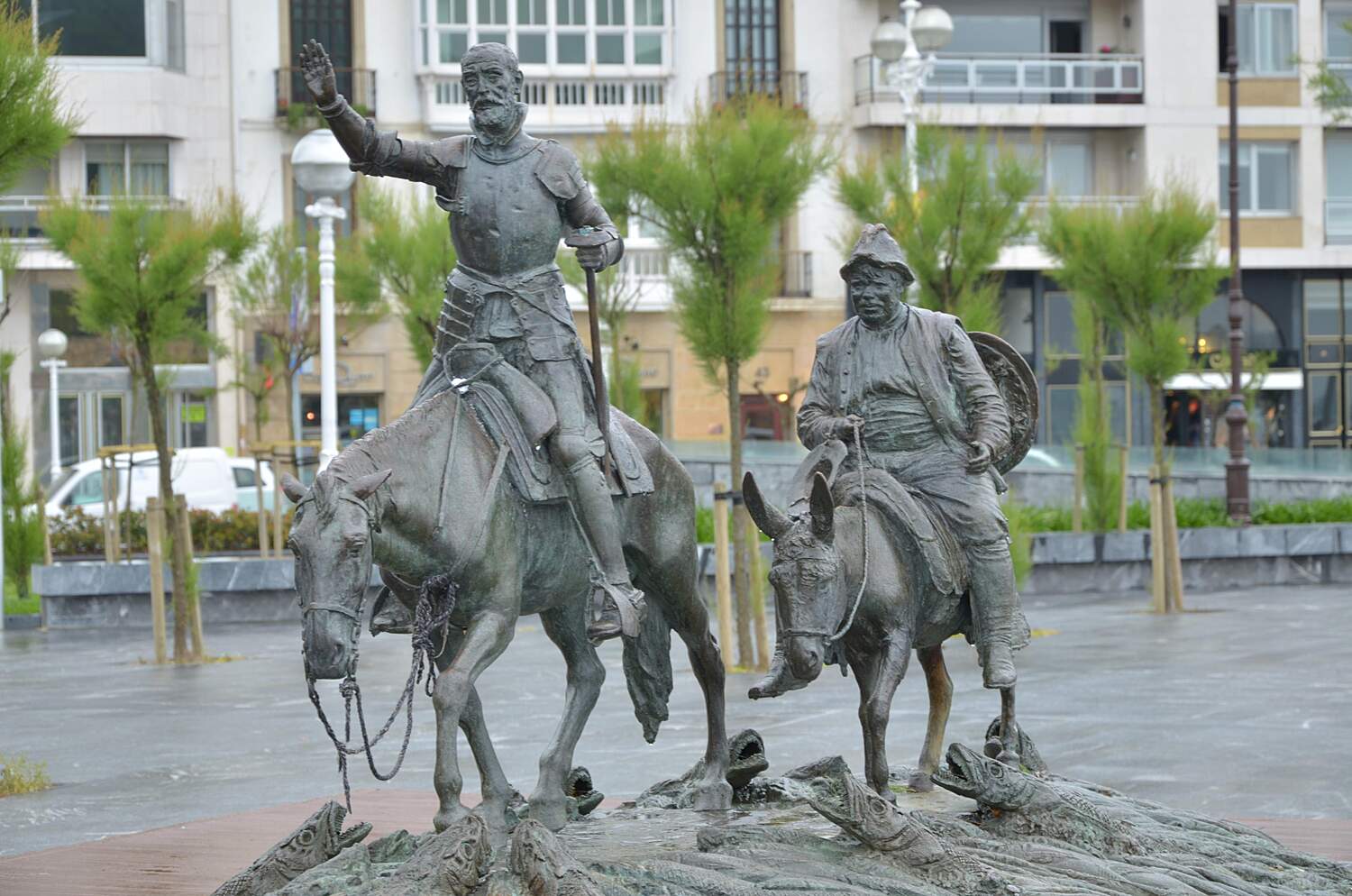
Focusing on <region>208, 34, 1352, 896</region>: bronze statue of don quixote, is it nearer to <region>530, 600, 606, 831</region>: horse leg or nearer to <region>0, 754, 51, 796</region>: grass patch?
<region>530, 600, 606, 831</region>: horse leg

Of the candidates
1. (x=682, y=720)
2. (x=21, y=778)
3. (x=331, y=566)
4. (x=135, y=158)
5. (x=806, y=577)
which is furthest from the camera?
(x=135, y=158)

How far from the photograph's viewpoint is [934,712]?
8.16 m

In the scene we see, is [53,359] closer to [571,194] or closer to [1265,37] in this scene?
[1265,37]

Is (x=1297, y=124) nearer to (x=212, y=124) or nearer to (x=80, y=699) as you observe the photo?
(x=212, y=124)

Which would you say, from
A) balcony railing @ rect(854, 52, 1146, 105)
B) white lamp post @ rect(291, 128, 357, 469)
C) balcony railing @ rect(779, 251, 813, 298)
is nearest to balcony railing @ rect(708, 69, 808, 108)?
balcony railing @ rect(854, 52, 1146, 105)

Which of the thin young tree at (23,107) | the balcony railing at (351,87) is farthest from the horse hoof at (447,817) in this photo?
the balcony railing at (351,87)

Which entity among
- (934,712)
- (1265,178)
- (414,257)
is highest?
(1265,178)

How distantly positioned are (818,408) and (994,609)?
1.06 meters

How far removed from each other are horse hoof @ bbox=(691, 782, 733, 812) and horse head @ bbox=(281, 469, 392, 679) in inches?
78.9

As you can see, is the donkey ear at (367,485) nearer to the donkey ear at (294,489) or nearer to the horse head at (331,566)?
the horse head at (331,566)

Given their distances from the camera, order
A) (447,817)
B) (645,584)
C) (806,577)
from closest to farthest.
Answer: (447,817) < (806,577) < (645,584)

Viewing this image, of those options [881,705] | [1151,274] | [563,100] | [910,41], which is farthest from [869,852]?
[563,100]

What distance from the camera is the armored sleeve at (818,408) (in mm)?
7965

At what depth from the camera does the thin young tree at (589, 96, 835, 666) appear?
15922 mm
